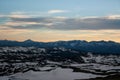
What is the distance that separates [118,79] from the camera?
6312cm

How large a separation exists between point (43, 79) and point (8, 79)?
10075 mm

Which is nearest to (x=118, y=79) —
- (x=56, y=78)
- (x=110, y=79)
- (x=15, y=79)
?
(x=110, y=79)

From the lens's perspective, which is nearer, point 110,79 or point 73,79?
point 110,79

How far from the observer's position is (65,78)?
8131cm

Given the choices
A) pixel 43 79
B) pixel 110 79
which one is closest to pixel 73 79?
pixel 43 79

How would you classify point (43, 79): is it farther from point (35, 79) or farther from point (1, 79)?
point (1, 79)

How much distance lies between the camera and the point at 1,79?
79.3 m

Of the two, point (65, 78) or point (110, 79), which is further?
point (65, 78)

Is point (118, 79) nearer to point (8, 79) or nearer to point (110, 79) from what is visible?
point (110, 79)

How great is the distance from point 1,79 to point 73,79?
20894mm

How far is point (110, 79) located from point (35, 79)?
924 inches

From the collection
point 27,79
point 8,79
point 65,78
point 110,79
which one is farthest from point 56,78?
point 110,79

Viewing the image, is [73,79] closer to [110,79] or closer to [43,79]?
[43,79]

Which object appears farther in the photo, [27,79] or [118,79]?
[27,79]
